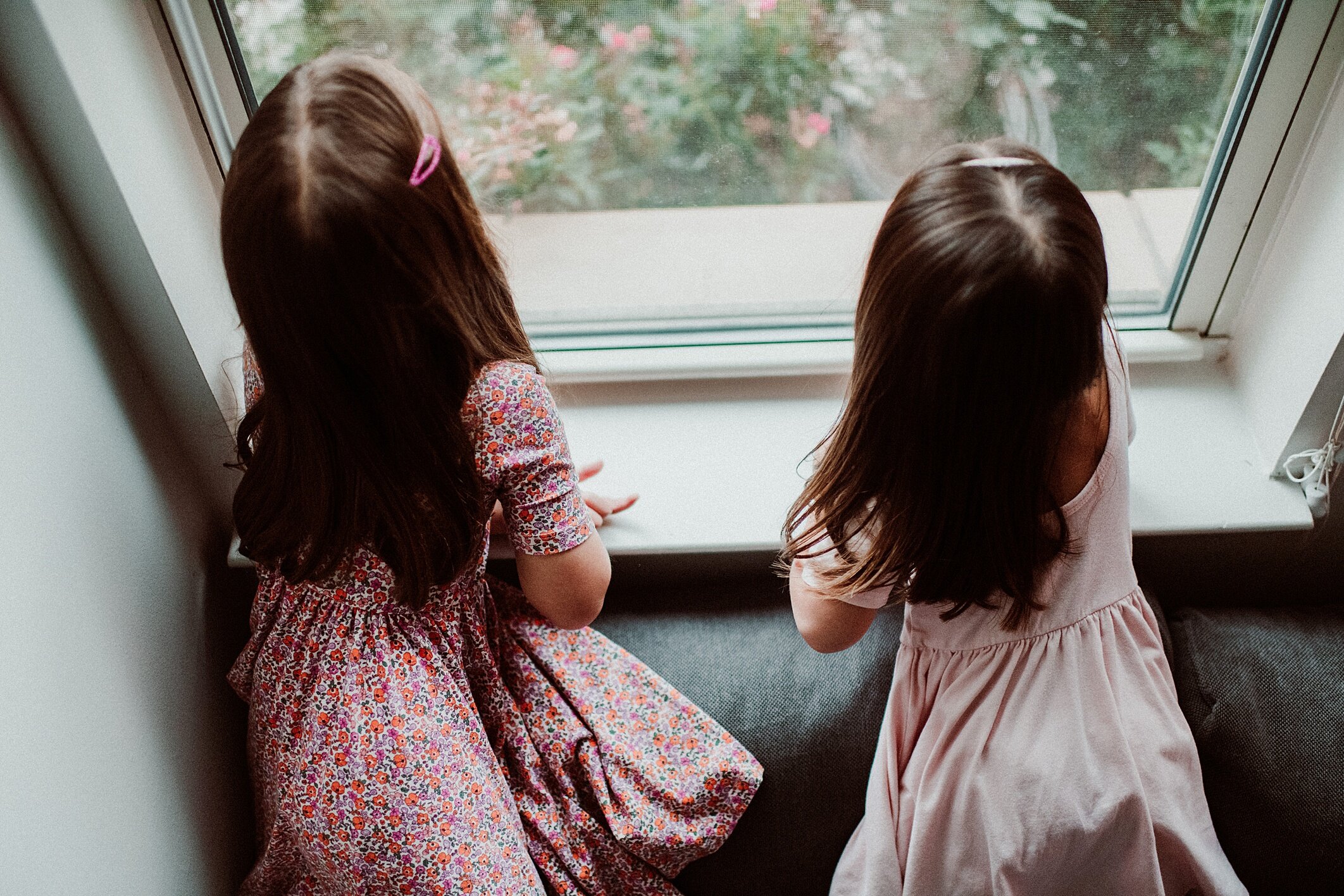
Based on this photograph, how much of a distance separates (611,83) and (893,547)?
1.84 feet

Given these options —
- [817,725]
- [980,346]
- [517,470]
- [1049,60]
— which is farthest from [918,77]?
[817,725]

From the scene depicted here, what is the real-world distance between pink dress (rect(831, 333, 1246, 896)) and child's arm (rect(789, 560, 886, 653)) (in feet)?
0.10

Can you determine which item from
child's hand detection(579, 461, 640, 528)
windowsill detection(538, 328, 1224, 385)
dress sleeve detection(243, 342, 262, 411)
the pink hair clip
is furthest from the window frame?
the pink hair clip

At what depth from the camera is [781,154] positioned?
1.01 m

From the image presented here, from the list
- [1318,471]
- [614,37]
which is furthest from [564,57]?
[1318,471]

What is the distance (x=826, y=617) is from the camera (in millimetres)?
854

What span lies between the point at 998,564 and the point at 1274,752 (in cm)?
43

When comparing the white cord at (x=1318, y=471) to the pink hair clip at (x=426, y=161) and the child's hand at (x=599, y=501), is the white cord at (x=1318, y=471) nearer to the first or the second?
the child's hand at (x=599, y=501)

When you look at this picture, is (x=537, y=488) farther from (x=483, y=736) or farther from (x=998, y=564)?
(x=998, y=564)

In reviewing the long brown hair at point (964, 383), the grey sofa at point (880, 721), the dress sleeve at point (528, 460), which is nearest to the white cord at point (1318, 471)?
the grey sofa at point (880, 721)

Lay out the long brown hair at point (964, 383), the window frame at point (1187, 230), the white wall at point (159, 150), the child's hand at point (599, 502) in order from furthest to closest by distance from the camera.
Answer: the child's hand at point (599, 502), the window frame at point (1187, 230), the white wall at point (159, 150), the long brown hair at point (964, 383)

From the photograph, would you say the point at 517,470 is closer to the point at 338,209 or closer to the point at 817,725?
the point at 338,209

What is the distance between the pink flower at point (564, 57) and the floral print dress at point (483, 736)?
0.36 m

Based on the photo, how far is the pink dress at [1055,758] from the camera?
0.84 metres
